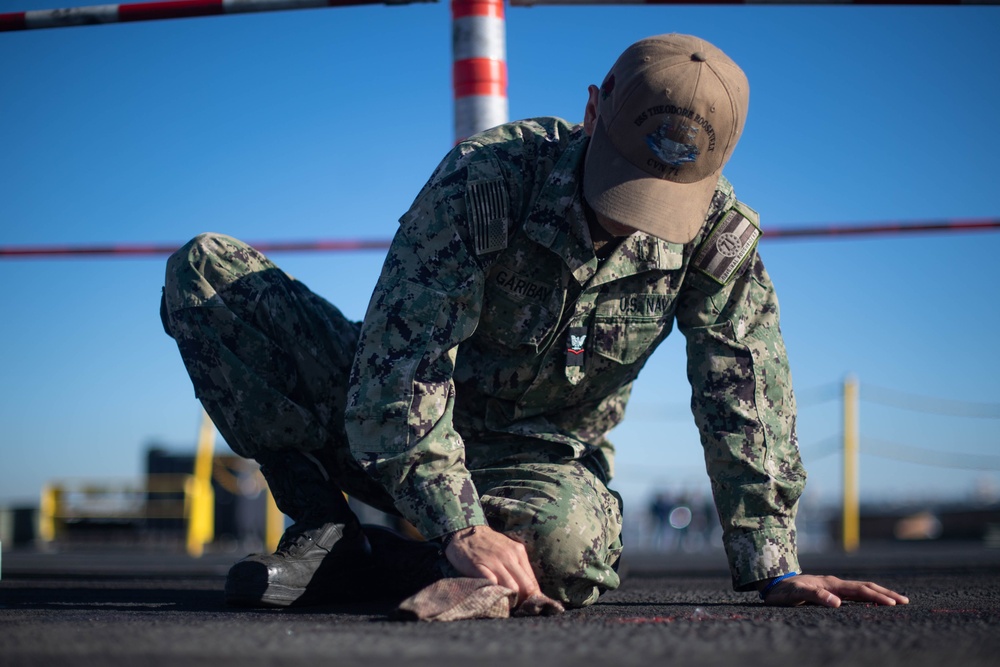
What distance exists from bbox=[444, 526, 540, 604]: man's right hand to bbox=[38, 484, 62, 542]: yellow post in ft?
39.2

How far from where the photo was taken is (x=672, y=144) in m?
1.76

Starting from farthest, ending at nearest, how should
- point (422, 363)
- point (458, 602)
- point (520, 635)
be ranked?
point (422, 363) → point (458, 602) → point (520, 635)

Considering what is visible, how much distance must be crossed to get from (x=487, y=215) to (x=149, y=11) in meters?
2.03

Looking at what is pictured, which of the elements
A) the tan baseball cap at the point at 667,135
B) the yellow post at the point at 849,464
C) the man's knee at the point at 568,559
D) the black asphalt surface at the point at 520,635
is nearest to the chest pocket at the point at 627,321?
the tan baseball cap at the point at 667,135

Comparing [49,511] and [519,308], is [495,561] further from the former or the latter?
[49,511]

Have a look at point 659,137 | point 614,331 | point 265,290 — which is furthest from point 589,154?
point 265,290

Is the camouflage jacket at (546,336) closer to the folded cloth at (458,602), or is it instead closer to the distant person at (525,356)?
the distant person at (525,356)

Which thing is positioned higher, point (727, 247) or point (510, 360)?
point (727, 247)

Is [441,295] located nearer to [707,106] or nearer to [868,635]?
[707,106]

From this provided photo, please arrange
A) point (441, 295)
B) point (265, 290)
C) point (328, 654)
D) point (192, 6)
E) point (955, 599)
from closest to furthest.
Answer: point (328, 654), point (441, 295), point (955, 599), point (265, 290), point (192, 6)

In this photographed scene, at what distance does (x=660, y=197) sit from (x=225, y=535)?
11.6 m

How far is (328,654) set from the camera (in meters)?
1.04

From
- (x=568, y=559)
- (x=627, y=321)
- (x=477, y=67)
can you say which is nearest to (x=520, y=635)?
(x=568, y=559)

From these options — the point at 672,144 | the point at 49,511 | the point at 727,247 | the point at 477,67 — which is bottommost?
the point at 49,511
